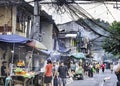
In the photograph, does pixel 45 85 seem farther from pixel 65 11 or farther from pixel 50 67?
pixel 65 11

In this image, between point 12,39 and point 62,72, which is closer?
point 12,39

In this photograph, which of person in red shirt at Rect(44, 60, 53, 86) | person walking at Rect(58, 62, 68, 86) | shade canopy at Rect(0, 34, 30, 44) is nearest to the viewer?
shade canopy at Rect(0, 34, 30, 44)

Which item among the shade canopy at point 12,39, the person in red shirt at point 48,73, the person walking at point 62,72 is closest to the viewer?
the shade canopy at point 12,39

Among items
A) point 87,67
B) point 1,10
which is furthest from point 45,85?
point 87,67

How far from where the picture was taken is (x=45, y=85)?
Answer: 76.9 feet

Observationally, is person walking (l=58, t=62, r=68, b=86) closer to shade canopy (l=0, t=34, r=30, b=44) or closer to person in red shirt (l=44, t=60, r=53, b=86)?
person in red shirt (l=44, t=60, r=53, b=86)

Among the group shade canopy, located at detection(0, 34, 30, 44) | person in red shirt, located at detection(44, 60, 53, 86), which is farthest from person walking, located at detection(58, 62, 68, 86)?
shade canopy, located at detection(0, 34, 30, 44)

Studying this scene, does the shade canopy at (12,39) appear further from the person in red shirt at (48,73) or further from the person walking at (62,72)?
the person walking at (62,72)

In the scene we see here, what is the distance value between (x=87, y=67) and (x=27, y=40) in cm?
2882

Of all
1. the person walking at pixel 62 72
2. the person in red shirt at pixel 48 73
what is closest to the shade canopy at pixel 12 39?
the person in red shirt at pixel 48 73

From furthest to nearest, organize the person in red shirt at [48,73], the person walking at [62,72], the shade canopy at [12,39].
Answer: the person walking at [62,72] → the person in red shirt at [48,73] → the shade canopy at [12,39]

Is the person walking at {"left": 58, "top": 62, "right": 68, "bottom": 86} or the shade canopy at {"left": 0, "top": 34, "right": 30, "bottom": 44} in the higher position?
the shade canopy at {"left": 0, "top": 34, "right": 30, "bottom": 44}

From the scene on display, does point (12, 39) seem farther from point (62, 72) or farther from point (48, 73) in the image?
point (62, 72)

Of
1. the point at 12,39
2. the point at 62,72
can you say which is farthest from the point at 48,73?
the point at 62,72
